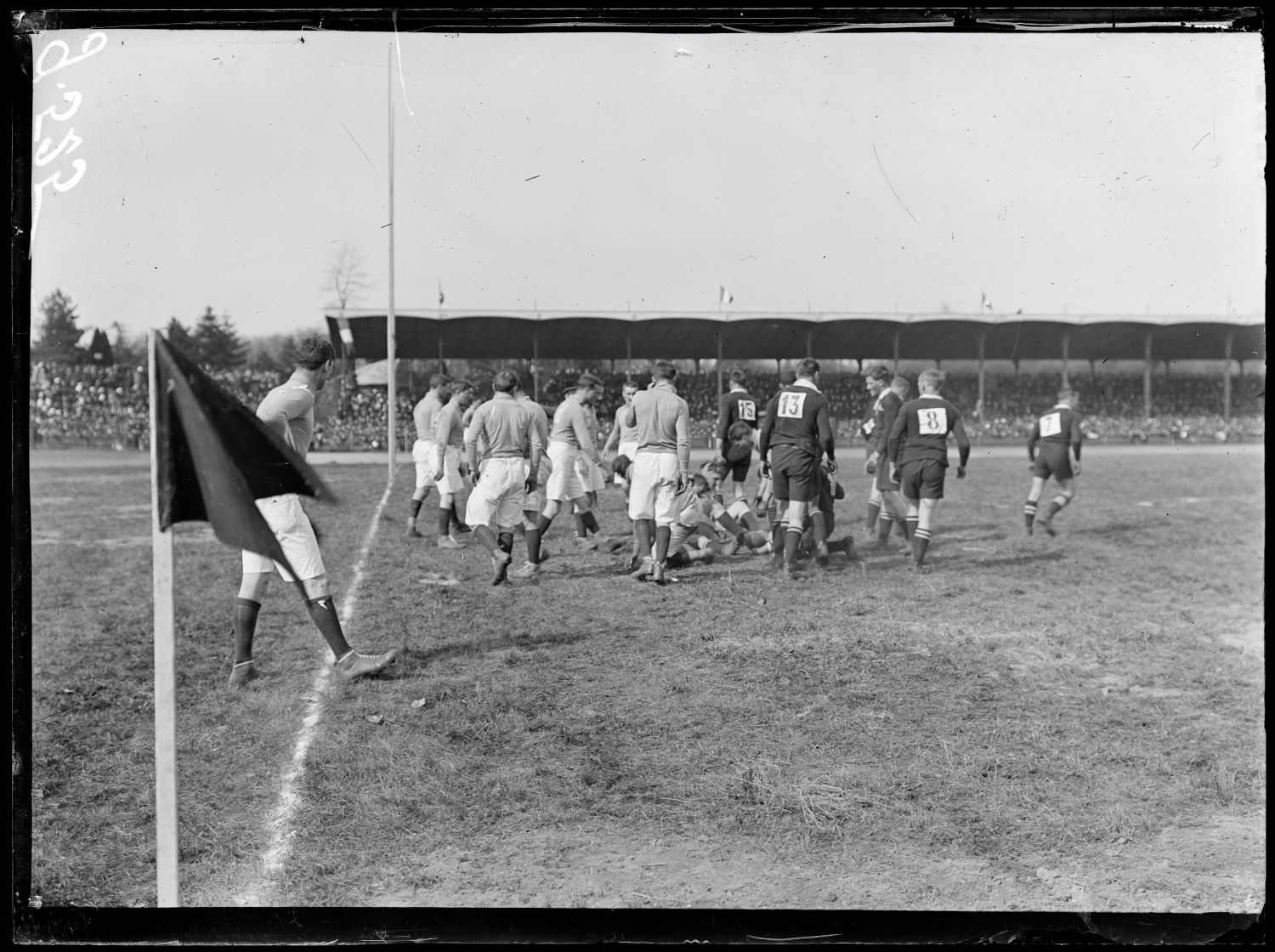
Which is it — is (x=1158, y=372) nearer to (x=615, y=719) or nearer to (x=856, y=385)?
(x=856, y=385)

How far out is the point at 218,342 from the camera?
46.3 m

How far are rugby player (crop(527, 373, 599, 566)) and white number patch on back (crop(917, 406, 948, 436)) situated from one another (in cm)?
299

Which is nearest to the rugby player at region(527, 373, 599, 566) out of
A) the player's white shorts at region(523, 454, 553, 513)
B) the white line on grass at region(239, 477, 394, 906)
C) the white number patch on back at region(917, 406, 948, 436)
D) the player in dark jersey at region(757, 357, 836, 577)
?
the player's white shorts at region(523, 454, 553, 513)

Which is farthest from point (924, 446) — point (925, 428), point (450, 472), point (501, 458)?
point (450, 472)

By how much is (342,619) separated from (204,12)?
4.30 meters

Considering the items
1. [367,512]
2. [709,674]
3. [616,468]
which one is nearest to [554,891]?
[709,674]

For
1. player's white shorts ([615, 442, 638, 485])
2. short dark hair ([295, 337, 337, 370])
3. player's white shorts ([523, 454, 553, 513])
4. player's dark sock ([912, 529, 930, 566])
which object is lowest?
player's dark sock ([912, 529, 930, 566])

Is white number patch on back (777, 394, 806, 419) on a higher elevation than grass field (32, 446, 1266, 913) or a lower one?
higher

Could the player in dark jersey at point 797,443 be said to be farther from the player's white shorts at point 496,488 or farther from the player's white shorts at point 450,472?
the player's white shorts at point 450,472

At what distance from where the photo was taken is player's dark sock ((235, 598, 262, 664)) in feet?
17.8

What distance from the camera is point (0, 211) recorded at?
11.1 feet

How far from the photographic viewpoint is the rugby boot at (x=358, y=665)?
545 cm

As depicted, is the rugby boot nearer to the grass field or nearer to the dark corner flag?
the grass field

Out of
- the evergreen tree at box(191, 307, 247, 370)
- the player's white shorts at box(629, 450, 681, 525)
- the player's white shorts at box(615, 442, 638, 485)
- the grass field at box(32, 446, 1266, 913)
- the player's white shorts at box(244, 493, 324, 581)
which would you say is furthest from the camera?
the evergreen tree at box(191, 307, 247, 370)
